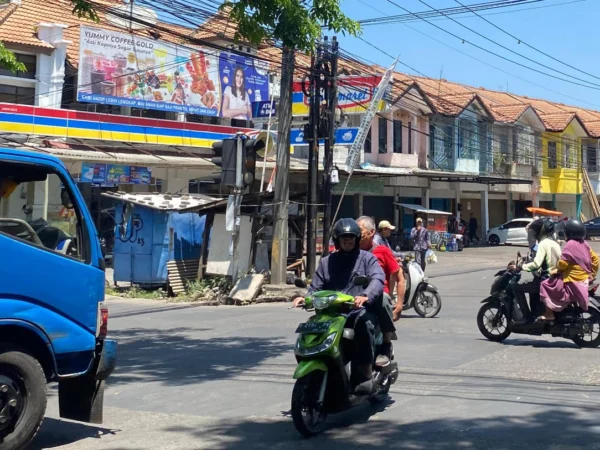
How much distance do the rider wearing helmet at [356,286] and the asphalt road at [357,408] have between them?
0.48 meters

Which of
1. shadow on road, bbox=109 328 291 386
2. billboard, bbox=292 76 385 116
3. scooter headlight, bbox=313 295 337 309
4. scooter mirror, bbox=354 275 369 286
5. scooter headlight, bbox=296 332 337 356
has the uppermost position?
billboard, bbox=292 76 385 116

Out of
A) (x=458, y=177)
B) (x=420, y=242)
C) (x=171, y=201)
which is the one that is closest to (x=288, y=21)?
(x=171, y=201)

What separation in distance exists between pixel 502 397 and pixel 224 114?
21285 millimetres

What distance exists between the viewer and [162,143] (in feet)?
83.5

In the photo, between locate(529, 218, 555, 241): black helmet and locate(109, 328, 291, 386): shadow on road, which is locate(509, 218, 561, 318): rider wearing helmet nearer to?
locate(529, 218, 555, 241): black helmet

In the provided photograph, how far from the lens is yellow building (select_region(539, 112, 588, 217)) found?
47969 millimetres

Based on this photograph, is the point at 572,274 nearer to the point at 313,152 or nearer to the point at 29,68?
the point at 313,152

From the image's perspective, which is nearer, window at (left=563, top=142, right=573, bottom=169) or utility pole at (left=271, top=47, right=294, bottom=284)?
utility pole at (left=271, top=47, right=294, bottom=284)

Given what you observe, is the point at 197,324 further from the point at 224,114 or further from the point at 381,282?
the point at 224,114

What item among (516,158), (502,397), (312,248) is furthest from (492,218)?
(502,397)

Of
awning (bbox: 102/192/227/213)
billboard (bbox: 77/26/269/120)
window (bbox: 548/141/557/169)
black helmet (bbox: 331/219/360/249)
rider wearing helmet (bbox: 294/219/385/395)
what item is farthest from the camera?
window (bbox: 548/141/557/169)

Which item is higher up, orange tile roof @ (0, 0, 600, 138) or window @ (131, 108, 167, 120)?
orange tile roof @ (0, 0, 600, 138)

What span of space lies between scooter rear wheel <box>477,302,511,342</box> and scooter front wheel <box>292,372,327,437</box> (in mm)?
5125

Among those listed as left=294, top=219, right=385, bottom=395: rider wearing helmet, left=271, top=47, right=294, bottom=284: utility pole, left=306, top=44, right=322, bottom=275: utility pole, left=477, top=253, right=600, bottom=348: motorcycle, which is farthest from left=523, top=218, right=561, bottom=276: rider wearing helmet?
left=306, top=44, right=322, bottom=275: utility pole
